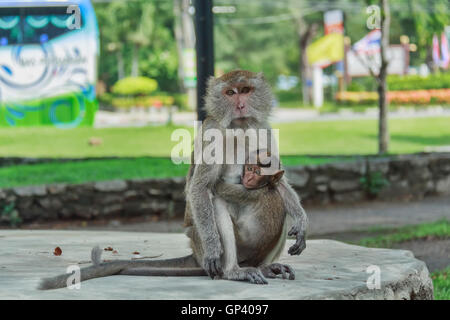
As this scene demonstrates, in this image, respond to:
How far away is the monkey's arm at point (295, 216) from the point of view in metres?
4.50

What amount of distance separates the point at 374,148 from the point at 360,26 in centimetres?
3941

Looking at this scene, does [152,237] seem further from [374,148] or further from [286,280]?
[374,148]

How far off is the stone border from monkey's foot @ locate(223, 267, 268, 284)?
18.1 feet

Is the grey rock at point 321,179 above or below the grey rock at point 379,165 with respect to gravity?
below

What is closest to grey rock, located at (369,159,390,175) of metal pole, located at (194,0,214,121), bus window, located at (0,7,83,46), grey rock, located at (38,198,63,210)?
metal pole, located at (194,0,214,121)

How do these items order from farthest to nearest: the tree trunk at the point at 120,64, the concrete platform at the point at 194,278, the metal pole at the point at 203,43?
the tree trunk at the point at 120,64
the metal pole at the point at 203,43
the concrete platform at the point at 194,278

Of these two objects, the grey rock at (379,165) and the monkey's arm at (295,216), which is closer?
the monkey's arm at (295,216)

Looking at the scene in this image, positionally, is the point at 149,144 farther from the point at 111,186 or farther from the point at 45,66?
the point at 111,186

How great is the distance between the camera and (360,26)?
5722 centimetres

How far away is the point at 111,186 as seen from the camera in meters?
10.2

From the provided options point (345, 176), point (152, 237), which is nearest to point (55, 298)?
point (152, 237)

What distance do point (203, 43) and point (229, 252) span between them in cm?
417

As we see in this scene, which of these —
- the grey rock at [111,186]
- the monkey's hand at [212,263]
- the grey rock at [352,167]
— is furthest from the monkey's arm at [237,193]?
the grey rock at [352,167]

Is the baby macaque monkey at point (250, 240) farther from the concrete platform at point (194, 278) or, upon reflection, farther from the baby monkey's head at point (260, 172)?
the concrete platform at point (194, 278)
